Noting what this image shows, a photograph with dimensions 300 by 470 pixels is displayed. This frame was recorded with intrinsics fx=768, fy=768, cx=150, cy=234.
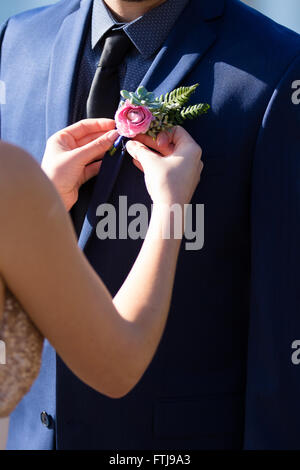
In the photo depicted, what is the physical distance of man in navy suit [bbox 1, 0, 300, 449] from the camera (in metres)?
1.62

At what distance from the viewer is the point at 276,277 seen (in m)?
1.64

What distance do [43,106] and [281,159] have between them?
22.8 inches

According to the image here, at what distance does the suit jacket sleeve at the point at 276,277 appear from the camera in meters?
1.60

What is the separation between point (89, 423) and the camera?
171 cm

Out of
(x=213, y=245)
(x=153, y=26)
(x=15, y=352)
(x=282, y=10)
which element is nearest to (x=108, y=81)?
(x=153, y=26)

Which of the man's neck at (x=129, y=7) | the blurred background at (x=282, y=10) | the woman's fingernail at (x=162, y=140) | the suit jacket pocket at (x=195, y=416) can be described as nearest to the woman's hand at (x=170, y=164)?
the woman's fingernail at (x=162, y=140)

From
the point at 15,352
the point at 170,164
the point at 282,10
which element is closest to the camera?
the point at 15,352

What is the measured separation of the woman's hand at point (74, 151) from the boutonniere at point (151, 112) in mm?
38

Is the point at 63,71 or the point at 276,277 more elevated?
the point at 63,71

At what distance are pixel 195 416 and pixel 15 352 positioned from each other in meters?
0.61

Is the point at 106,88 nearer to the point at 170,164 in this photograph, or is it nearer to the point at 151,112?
the point at 151,112

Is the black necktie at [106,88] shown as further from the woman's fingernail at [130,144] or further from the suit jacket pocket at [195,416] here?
the suit jacket pocket at [195,416]

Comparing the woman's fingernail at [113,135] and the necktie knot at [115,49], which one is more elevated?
the necktie knot at [115,49]
